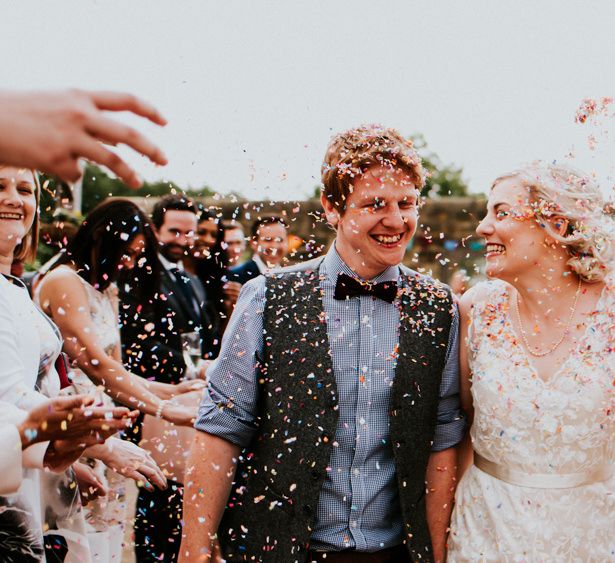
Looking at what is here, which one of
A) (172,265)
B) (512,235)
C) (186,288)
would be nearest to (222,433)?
(512,235)

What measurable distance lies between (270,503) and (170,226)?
2828 millimetres

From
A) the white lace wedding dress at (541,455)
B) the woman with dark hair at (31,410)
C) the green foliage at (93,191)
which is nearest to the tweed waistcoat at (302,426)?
the white lace wedding dress at (541,455)

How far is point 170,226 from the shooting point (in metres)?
4.90

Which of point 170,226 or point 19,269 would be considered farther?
point 170,226

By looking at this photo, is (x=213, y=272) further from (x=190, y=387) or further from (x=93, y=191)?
(x=93, y=191)

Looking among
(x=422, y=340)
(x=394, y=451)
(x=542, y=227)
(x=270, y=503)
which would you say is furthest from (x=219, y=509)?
(x=542, y=227)

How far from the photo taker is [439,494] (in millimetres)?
2637

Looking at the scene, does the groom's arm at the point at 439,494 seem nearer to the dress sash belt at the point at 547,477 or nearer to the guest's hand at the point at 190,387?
the dress sash belt at the point at 547,477

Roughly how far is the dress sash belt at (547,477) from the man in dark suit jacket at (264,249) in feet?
8.40

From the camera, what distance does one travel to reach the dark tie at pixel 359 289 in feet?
8.36

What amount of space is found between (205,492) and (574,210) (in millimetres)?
1605

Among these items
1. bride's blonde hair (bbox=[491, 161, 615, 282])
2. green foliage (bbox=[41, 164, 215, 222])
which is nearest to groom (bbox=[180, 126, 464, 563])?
bride's blonde hair (bbox=[491, 161, 615, 282])

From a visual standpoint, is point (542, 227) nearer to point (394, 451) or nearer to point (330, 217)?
point (330, 217)

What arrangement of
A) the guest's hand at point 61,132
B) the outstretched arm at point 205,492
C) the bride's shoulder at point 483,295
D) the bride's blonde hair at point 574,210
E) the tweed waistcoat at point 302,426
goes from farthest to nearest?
the bride's shoulder at point 483,295 < the bride's blonde hair at point 574,210 < the outstretched arm at point 205,492 < the tweed waistcoat at point 302,426 < the guest's hand at point 61,132
